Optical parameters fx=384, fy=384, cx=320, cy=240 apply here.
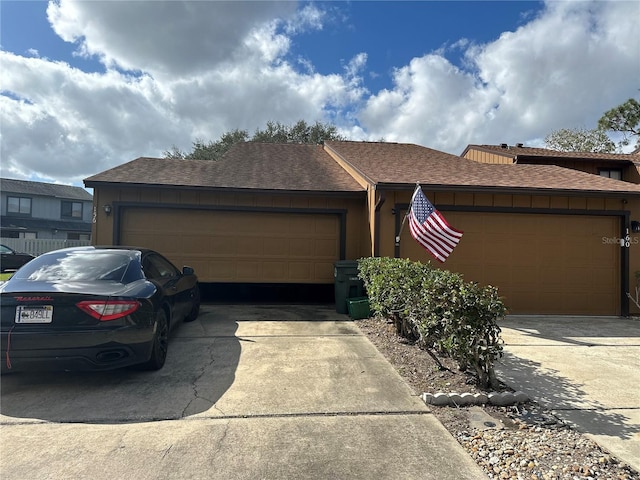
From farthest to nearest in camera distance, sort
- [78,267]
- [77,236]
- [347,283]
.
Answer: [77,236], [347,283], [78,267]

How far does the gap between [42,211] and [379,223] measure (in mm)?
33595

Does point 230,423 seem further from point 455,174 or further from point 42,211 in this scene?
point 42,211

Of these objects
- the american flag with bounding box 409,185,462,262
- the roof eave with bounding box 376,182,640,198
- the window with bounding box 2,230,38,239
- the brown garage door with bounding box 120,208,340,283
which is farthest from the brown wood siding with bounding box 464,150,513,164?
the window with bounding box 2,230,38,239

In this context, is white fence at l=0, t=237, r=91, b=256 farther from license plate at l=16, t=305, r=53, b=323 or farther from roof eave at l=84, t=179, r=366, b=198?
license plate at l=16, t=305, r=53, b=323

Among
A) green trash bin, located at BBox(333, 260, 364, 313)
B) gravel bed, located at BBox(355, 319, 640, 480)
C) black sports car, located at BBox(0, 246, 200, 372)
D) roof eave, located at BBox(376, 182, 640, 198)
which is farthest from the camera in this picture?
roof eave, located at BBox(376, 182, 640, 198)

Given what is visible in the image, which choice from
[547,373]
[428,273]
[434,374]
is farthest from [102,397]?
[547,373]

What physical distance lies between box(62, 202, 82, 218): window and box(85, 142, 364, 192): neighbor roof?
27.7 meters

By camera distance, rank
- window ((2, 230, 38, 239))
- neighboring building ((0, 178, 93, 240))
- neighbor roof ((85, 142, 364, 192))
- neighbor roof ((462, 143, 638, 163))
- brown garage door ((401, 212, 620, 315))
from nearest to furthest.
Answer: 1. brown garage door ((401, 212, 620, 315))
2. neighbor roof ((85, 142, 364, 192))
3. neighbor roof ((462, 143, 638, 163))
4. window ((2, 230, 38, 239))
5. neighboring building ((0, 178, 93, 240))

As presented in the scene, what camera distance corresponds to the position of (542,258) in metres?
8.50

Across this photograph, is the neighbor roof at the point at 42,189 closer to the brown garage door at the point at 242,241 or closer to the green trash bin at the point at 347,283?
the brown garage door at the point at 242,241

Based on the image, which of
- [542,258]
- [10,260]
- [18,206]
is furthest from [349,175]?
[18,206]

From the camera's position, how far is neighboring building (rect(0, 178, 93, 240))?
2980 centimetres

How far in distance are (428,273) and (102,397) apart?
402cm

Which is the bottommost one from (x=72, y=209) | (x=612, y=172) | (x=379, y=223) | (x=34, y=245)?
(x=34, y=245)
